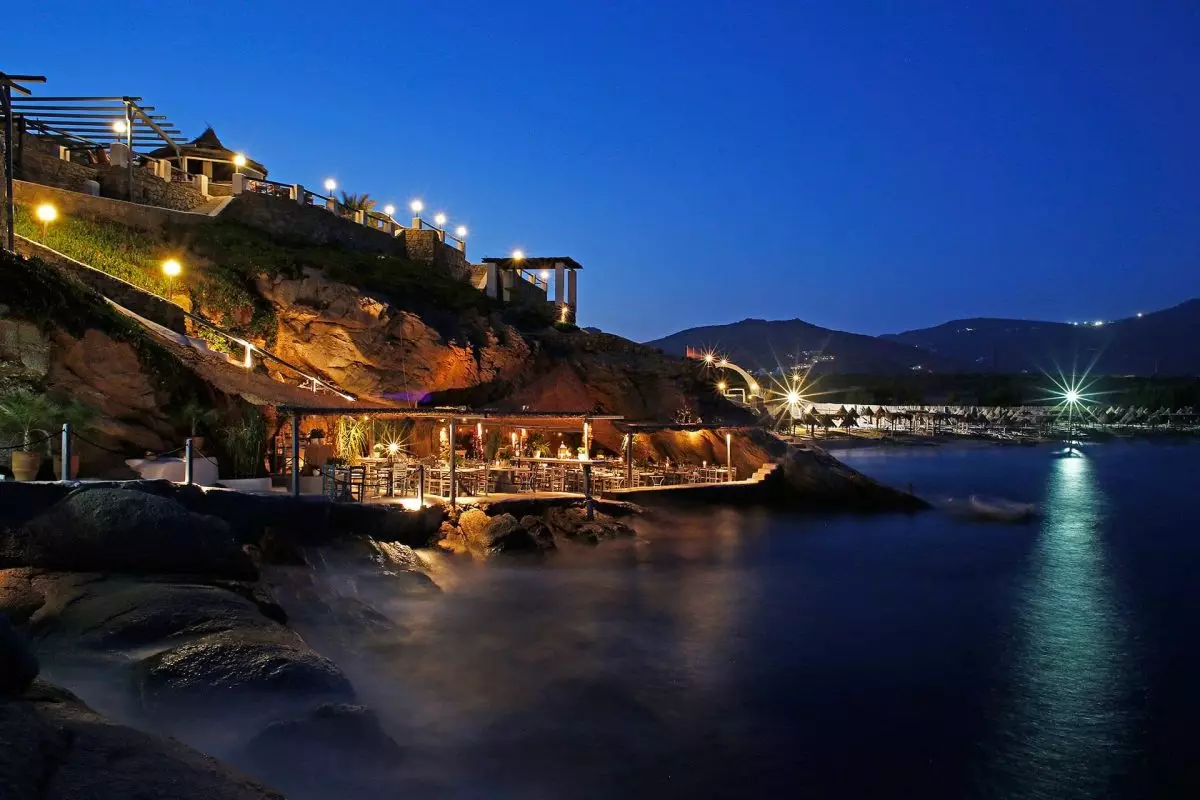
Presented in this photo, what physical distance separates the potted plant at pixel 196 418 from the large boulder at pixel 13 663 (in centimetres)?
1153

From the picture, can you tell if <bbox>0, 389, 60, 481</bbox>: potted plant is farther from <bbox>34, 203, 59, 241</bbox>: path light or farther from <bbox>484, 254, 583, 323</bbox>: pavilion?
<bbox>484, 254, 583, 323</bbox>: pavilion

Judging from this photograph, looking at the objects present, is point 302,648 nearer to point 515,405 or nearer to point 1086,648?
point 1086,648

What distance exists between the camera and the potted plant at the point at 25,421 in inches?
481

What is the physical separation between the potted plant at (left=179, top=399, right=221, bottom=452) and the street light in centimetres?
706

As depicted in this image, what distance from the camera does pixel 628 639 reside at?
13.0 m

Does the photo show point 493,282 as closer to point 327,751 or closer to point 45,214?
point 45,214

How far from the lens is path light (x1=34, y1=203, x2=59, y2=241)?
70.5 ft

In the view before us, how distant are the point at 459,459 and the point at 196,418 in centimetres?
750

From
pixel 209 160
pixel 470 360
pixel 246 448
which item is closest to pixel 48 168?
pixel 209 160

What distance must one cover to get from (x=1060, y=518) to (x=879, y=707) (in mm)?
23206

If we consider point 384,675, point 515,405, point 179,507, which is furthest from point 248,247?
point 384,675

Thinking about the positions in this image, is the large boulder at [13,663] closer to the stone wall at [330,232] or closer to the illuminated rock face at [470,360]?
the illuminated rock face at [470,360]

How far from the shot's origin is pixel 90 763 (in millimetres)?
4309

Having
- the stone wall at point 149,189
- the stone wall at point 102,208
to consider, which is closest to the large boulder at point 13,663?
the stone wall at point 102,208
